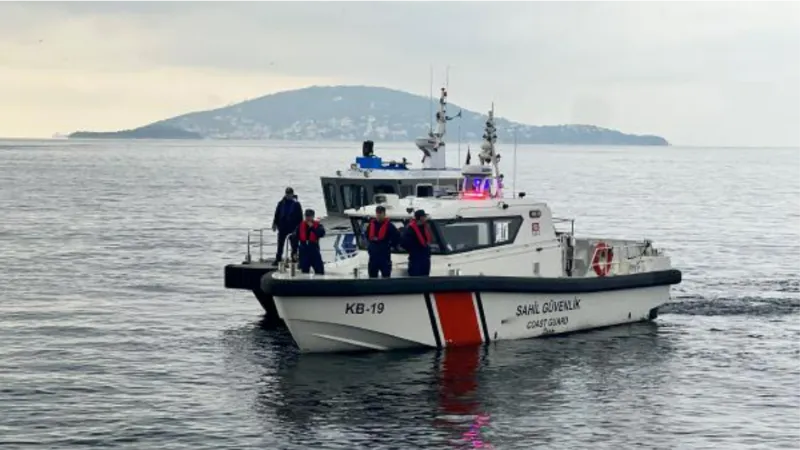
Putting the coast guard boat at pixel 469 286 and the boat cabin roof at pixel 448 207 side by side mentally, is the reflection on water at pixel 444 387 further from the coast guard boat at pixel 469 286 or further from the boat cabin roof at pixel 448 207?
the boat cabin roof at pixel 448 207

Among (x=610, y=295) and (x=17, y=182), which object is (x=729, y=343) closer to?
(x=610, y=295)

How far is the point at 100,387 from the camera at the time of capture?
19.2 m

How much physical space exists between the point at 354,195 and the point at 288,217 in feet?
13.6

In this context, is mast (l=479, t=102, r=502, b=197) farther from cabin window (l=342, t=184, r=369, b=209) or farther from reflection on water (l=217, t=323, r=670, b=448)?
reflection on water (l=217, t=323, r=670, b=448)

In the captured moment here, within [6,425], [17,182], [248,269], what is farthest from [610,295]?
[17,182]

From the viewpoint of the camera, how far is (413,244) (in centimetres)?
2100

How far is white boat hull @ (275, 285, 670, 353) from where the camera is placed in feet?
67.7

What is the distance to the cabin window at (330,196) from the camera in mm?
28922

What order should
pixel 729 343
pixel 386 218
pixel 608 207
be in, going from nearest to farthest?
1. pixel 386 218
2. pixel 729 343
3. pixel 608 207

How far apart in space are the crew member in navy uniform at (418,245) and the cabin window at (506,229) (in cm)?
164

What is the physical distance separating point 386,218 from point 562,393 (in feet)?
13.7

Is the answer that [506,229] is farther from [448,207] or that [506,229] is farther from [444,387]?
[444,387]

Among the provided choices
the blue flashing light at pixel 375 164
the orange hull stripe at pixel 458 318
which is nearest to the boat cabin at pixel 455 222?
the orange hull stripe at pixel 458 318

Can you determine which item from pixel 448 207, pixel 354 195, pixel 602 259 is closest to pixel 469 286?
pixel 448 207
